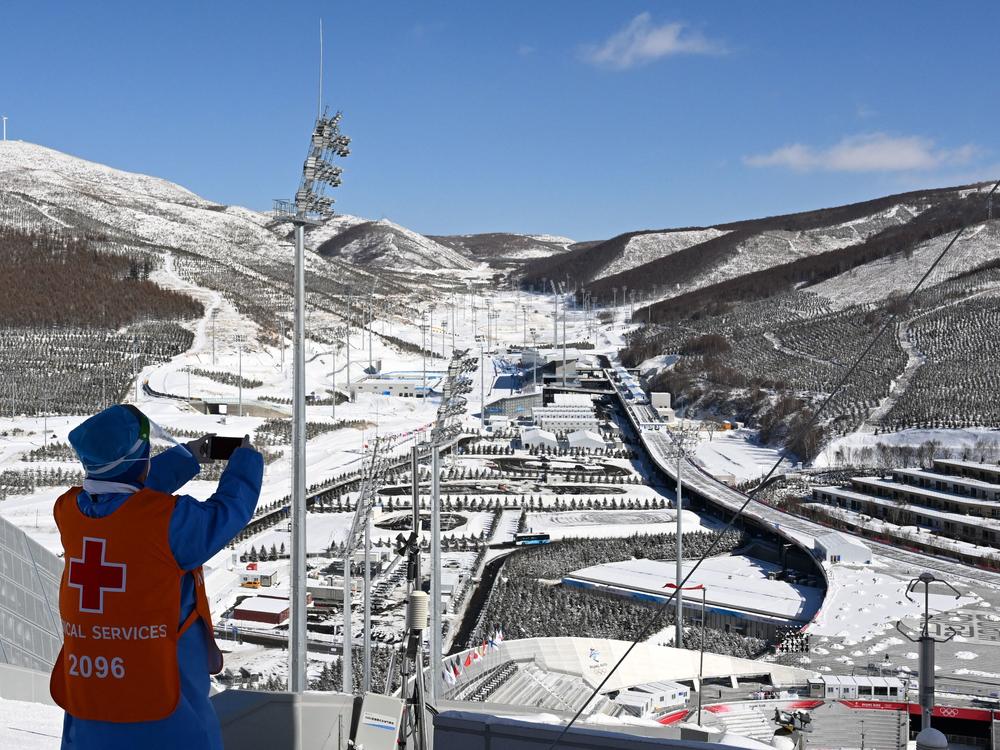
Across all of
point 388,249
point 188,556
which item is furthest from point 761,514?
point 388,249

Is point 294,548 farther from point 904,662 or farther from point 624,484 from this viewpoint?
point 624,484

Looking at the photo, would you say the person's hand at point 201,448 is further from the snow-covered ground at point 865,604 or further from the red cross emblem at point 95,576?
the snow-covered ground at point 865,604

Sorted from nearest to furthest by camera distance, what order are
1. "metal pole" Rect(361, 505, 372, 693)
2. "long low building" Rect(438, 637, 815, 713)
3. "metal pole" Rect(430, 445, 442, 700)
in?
"metal pole" Rect(430, 445, 442, 700)
"metal pole" Rect(361, 505, 372, 693)
"long low building" Rect(438, 637, 815, 713)

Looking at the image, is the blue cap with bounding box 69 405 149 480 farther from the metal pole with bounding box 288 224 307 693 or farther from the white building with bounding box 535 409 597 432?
the white building with bounding box 535 409 597 432

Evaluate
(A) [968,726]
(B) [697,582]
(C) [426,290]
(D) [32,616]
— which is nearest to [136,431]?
(D) [32,616]

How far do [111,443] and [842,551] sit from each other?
721 inches

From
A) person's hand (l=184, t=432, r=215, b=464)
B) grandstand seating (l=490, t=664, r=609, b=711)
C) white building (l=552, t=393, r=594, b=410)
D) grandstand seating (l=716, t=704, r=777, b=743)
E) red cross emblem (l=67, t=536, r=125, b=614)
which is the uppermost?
person's hand (l=184, t=432, r=215, b=464)

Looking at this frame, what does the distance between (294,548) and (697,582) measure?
Result: 14.7 m

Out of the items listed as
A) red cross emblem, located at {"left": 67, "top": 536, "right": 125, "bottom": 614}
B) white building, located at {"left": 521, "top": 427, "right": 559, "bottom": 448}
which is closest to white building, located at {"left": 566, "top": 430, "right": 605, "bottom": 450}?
white building, located at {"left": 521, "top": 427, "right": 559, "bottom": 448}

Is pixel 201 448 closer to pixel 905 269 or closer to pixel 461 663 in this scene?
pixel 461 663

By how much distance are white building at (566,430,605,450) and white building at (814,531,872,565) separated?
14944mm

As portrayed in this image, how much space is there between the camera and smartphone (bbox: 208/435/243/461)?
5.99ft

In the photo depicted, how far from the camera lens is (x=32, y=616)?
21.3 ft

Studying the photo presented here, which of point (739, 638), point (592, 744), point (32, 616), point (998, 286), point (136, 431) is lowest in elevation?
point (739, 638)
